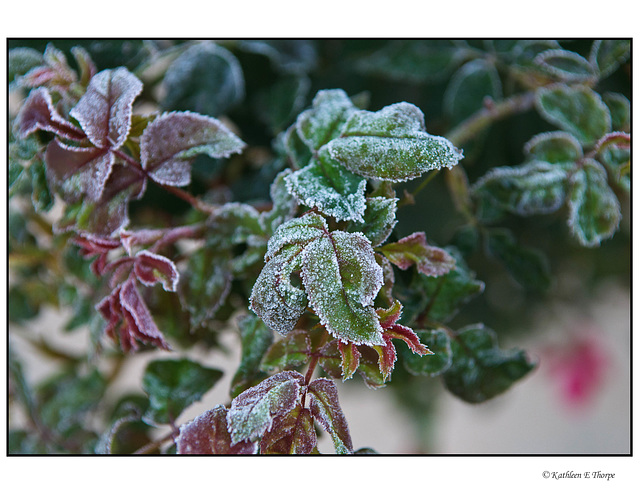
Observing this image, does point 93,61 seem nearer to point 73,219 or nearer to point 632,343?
point 73,219

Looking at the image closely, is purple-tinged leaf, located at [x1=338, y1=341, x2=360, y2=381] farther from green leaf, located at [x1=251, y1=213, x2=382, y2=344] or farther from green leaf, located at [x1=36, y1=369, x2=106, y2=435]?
green leaf, located at [x1=36, y1=369, x2=106, y2=435]

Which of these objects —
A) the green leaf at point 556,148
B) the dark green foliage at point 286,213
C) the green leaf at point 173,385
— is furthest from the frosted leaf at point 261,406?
the green leaf at point 556,148

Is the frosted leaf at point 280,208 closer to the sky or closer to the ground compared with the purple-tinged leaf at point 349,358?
closer to the sky

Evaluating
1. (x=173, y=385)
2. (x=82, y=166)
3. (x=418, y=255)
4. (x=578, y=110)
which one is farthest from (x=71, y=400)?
(x=578, y=110)

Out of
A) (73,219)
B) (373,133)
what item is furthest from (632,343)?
(73,219)

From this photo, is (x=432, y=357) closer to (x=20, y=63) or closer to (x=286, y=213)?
(x=286, y=213)

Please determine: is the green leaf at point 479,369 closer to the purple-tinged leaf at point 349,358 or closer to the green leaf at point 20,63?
the purple-tinged leaf at point 349,358
